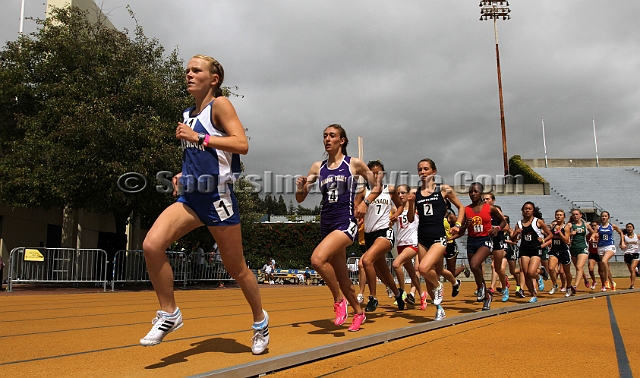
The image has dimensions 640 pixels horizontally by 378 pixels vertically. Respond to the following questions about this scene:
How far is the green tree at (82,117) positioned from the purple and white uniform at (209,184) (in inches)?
538

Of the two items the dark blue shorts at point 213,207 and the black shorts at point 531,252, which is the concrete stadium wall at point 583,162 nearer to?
the black shorts at point 531,252

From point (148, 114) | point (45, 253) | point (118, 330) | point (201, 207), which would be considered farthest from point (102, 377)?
point (148, 114)

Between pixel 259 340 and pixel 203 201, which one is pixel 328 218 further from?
pixel 203 201

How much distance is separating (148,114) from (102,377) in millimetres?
15887

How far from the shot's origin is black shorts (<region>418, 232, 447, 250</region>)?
743cm

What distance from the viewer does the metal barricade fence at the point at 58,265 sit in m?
15.1

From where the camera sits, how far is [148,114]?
724 inches

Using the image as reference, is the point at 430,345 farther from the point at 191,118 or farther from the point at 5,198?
the point at 5,198

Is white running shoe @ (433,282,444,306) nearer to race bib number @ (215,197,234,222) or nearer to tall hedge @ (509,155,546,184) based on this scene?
race bib number @ (215,197,234,222)

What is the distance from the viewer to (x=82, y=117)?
1714 centimetres

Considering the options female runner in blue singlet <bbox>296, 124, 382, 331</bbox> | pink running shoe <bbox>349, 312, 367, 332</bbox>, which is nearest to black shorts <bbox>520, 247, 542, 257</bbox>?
female runner in blue singlet <bbox>296, 124, 382, 331</bbox>

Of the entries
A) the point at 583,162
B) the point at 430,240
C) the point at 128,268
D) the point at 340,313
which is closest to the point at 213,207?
the point at 340,313

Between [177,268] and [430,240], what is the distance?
12.6 metres

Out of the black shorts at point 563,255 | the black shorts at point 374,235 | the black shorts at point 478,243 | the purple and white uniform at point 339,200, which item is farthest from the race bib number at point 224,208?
the black shorts at point 563,255
